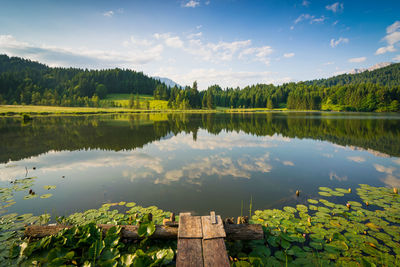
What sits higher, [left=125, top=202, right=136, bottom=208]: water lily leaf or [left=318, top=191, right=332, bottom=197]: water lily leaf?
[left=318, top=191, right=332, bottom=197]: water lily leaf

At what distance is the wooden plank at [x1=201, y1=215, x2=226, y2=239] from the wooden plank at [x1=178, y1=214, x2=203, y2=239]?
131 mm

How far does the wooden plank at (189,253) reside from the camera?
14.5ft

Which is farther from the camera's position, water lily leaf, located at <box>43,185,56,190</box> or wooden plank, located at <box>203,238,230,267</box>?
water lily leaf, located at <box>43,185,56,190</box>

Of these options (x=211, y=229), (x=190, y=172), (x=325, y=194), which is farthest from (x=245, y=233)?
(x=190, y=172)

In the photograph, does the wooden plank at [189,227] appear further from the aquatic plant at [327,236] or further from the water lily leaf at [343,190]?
the water lily leaf at [343,190]

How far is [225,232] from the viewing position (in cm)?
537

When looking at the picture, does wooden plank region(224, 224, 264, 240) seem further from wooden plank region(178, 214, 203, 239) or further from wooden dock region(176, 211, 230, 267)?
wooden plank region(178, 214, 203, 239)

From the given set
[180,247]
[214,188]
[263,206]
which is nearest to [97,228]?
[180,247]

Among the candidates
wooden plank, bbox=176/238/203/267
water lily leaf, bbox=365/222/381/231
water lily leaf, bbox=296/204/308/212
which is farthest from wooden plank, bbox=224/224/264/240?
water lily leaf, bbox=365/222/381/231

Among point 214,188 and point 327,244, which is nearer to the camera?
point 327,244

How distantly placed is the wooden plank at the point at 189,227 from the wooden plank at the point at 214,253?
1.09ft

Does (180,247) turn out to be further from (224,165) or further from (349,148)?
(349,148)

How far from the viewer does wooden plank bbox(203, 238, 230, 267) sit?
4.40 metres

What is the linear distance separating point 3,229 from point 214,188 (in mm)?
7831
